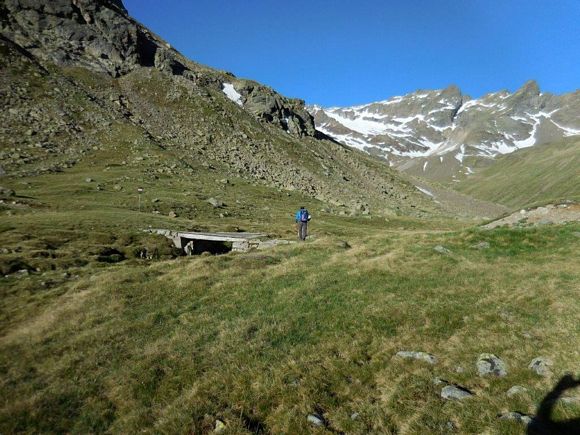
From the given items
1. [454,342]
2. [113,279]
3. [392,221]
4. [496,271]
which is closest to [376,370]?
[454,342]

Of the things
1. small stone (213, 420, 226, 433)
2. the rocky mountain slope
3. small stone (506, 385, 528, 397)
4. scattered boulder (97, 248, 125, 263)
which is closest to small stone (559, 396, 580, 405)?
small stone (506, 385, 528, 397)

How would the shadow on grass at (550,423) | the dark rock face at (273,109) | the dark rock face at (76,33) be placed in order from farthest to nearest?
the dark rock face at (273,109)
the dark rock face at (76,33)
the shadow on grass at (550,423)

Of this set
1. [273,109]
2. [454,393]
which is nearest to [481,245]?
[454,393]

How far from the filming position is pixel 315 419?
980cm

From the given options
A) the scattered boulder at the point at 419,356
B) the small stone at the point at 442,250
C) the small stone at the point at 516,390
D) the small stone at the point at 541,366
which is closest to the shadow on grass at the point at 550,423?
the small stone at the point at 516,390

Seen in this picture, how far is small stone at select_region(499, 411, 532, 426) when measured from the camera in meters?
8.53

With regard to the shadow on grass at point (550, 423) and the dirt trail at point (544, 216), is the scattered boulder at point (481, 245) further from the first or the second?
the shadow on grass at point (550, 423)

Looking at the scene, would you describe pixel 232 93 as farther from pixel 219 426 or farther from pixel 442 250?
pixel 219 426

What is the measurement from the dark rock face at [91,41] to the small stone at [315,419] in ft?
402

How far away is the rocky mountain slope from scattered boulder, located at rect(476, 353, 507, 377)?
233 ft

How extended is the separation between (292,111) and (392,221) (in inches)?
3393

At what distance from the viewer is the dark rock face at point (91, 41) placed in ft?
351

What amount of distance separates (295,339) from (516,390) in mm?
7052

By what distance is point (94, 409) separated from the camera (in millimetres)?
10984
